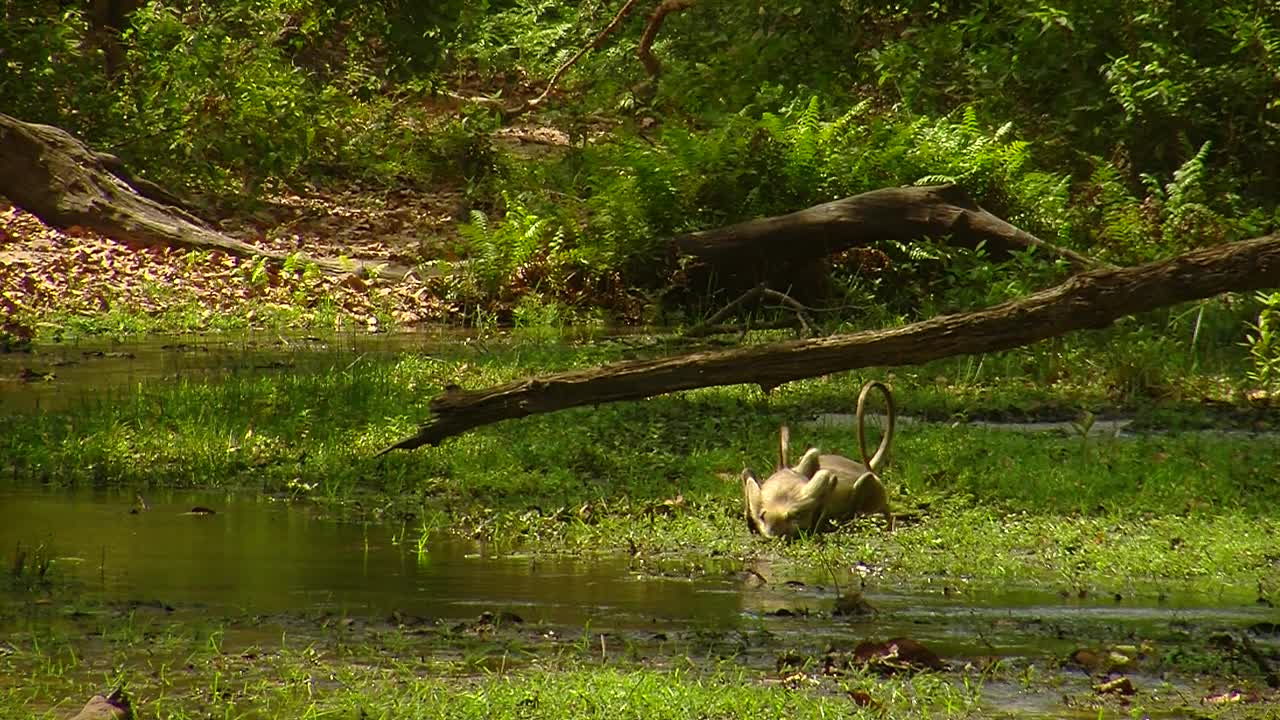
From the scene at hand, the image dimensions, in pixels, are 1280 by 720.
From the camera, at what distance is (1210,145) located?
1695 cm

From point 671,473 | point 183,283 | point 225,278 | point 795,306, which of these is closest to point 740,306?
point 795,306

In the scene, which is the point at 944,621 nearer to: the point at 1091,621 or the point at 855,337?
the point at 1091,621

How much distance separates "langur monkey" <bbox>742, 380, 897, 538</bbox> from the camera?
27.7ft

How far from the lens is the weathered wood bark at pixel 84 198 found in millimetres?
18922

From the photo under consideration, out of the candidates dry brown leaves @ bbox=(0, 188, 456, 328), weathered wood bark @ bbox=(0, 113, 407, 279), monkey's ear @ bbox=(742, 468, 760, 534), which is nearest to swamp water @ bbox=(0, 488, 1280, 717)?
monkey's ear @ bbox=(742, 468, 760, 534)

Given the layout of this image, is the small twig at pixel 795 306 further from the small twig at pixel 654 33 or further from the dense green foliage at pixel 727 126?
the small twig at pixel 654 33

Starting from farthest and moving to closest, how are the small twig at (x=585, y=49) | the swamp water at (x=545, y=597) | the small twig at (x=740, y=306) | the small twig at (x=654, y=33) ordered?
the small twig at (x=585, y=49) → the small twig at (x=654, y=33) → the small twig at (x=740, y=306) → the swamp water at (x=545, y=597)

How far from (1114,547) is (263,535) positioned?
375 cm

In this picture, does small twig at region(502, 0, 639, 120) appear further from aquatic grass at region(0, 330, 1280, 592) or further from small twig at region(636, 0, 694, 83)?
aquatic grass at region(0, 330, 1280, 592)

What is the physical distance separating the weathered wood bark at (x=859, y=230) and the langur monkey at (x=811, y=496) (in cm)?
764

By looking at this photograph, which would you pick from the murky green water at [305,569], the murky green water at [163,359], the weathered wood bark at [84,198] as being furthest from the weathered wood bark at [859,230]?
the murky green water at [305,569]

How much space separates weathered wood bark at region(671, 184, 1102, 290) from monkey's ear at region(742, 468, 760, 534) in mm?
7818

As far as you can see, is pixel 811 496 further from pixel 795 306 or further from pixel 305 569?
pixel 795 306

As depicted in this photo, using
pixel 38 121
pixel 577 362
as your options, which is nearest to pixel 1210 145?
pixel 577 362
